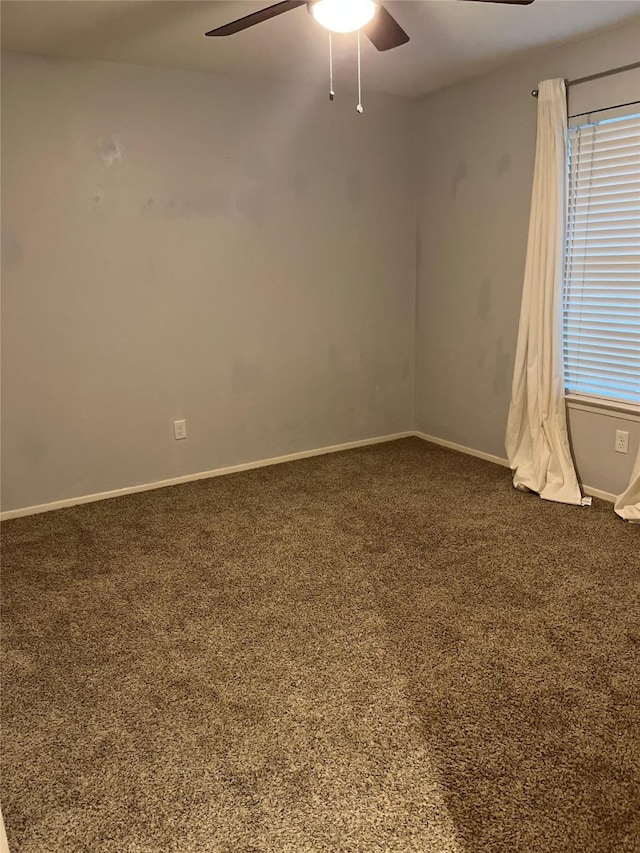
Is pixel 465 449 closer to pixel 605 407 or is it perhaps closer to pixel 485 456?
pixel 485 456

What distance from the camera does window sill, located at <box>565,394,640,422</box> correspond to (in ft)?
10.7

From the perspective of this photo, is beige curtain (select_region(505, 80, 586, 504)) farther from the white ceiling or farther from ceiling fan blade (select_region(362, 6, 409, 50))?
ceiling fan blade (select_region(362, 6, 409, 50))

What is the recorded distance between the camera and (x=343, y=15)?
2.31m

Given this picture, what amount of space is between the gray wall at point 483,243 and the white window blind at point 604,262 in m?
0.18

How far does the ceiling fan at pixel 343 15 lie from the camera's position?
2.25 metres

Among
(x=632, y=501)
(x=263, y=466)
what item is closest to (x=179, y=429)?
(x=263, y=466)

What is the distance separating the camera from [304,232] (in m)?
4.07

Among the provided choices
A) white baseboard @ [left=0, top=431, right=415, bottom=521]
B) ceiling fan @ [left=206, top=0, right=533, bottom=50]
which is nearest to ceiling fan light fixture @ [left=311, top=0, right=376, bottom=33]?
ceiling fan @ [left=206, top=0, right=533, bottom=50]

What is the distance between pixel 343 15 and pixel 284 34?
2.56ft

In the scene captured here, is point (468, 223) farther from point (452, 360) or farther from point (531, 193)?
point (452, 360)

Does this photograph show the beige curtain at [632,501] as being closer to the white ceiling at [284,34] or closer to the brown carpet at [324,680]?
the brown carpet at [324,680]

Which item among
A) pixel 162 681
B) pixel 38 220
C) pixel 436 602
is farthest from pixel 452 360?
pixel 162 681

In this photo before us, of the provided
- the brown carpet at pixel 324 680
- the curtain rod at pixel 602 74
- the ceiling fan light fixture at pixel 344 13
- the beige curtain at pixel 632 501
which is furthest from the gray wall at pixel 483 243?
the ceiling fan light fixture at pixel 344 13

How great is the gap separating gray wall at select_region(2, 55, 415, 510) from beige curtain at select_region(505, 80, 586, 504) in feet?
3.83
